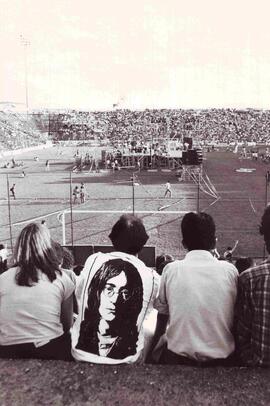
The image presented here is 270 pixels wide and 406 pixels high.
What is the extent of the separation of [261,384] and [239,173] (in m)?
40.3

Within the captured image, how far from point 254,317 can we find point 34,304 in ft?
4.13

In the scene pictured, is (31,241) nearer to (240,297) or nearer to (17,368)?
(17,368)

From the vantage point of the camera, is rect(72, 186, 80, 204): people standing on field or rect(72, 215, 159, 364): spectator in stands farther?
rect(72, 186, 80, 204): people standing on field

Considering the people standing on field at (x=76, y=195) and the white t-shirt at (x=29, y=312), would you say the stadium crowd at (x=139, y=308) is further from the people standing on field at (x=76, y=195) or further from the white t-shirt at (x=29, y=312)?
the people standing on field at (x=76, y=195)

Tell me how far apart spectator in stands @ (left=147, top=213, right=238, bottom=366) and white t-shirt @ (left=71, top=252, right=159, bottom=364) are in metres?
0.15

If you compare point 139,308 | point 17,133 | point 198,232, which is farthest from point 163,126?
point 139,308

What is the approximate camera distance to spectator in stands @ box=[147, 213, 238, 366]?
2666 mm

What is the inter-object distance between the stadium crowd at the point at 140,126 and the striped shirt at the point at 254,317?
83.6 meters

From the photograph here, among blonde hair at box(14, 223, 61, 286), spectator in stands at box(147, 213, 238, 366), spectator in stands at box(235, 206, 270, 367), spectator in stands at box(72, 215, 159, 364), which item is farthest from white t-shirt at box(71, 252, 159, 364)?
spectator in stands at box(235, 206, 270, 367)

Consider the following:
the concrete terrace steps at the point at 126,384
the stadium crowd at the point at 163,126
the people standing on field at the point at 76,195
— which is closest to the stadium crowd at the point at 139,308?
the concrete terrace steps at the point at 126,384

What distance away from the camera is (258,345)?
2.60 m

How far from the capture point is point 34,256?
296 cm

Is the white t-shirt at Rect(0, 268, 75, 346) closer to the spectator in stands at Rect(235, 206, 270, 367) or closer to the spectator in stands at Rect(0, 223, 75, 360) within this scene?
the spectator in stands at Rect(0, 223, 75, 360)

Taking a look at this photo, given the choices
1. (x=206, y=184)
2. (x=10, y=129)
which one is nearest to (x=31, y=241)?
(x=206, y=184)
